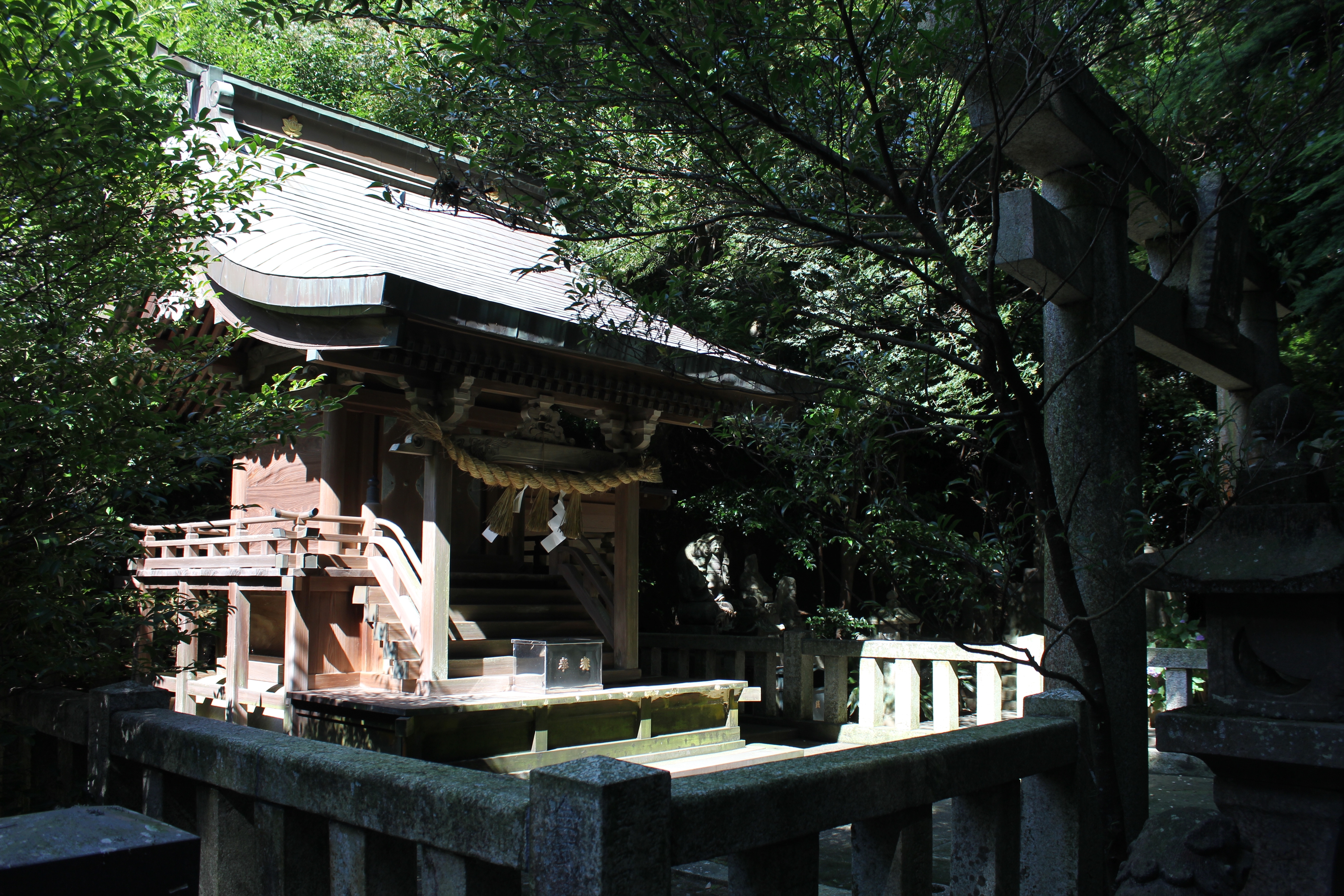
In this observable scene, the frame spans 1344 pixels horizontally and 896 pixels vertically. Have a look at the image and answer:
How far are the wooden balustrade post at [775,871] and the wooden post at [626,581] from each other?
20.9ft

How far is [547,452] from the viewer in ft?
25.1

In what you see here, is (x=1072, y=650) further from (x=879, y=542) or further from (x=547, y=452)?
(x=547, y=452)

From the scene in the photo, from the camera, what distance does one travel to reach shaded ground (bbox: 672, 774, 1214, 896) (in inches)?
170

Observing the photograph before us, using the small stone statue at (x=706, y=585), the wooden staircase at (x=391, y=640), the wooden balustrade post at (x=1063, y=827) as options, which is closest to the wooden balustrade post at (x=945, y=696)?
the small stone statue at (x=706, y=585)

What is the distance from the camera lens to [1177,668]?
Result: 709 centimetres

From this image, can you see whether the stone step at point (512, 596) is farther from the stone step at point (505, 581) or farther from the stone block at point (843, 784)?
the stone block at point (843, 784)

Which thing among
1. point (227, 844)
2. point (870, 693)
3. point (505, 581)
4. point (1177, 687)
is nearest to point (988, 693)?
point (870, 693)

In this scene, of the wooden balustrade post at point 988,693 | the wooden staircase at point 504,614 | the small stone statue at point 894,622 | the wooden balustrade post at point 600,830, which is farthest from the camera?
the small stone statue at point 894,622

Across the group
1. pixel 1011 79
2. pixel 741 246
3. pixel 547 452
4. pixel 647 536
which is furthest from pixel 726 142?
pixel 647 536

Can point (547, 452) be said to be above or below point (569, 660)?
above

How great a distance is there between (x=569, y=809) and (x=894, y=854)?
1.08 m

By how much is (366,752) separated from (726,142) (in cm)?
198

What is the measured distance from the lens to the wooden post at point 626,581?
838 centimetres

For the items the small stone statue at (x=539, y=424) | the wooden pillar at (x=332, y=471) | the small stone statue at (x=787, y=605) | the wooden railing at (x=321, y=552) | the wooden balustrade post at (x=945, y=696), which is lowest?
the wooden balustrade post at (x=945, y=696)
